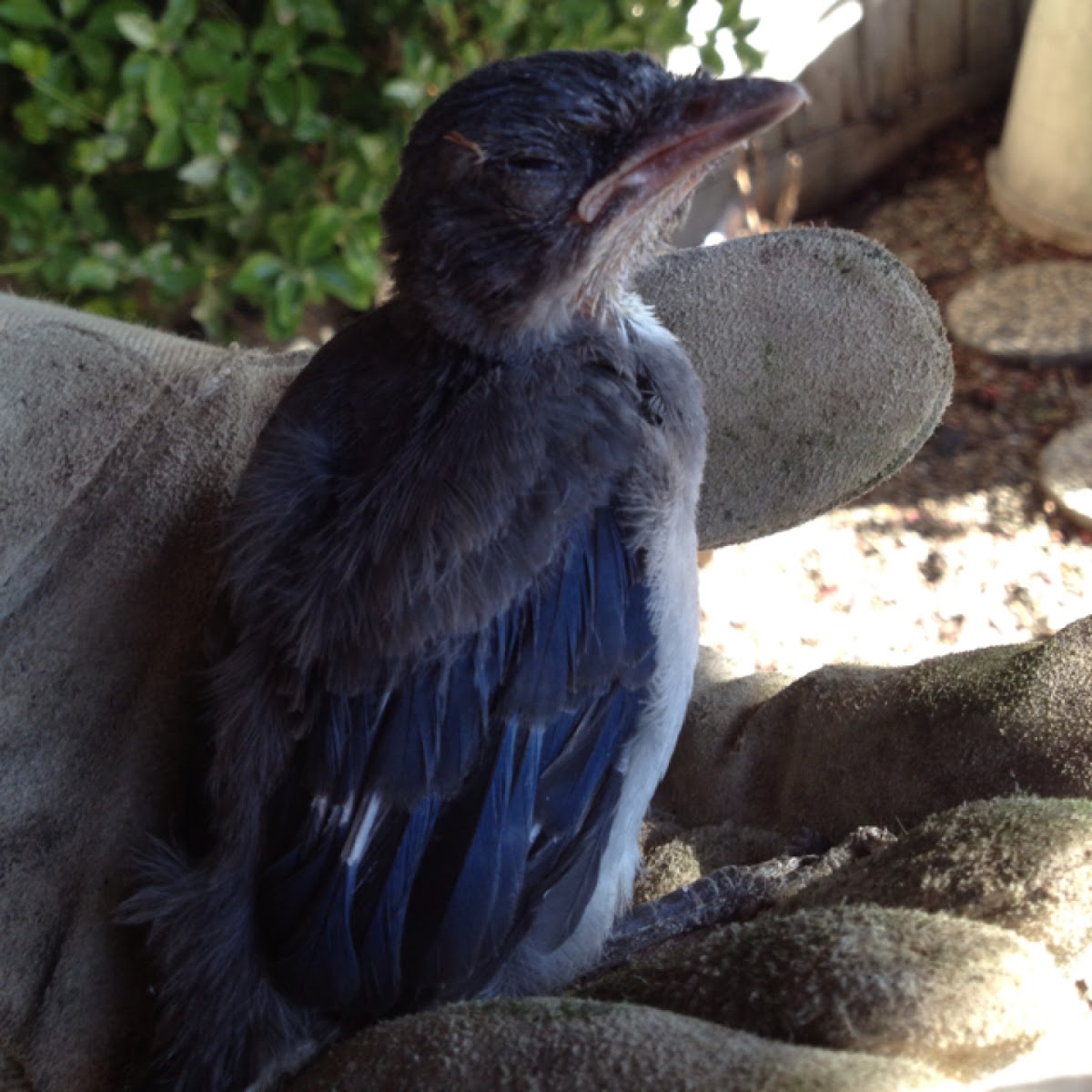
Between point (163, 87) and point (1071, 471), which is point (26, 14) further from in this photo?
point (1071, 471)

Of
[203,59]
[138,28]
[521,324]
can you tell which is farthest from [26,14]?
[521,324]

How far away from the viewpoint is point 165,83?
248cm

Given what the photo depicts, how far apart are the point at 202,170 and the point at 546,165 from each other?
152 centimetres

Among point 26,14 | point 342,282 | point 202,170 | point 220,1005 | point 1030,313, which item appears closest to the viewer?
point 220,1005

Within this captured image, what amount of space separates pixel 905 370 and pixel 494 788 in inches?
37.1

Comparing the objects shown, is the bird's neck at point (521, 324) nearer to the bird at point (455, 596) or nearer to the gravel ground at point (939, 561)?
the bird at point (455, 596)

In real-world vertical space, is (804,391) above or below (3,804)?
above

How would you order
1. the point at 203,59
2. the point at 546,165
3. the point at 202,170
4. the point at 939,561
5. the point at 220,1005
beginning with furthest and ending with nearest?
the point at 939,561, the point at 202,170, the point at 203,59, the point at 220,1005, the point at 546,165

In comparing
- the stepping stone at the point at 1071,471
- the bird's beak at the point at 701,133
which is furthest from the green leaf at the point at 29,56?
the stepping stone at the point at 1071,471

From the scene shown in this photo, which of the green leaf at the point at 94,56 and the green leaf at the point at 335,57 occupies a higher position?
the green leaf at the point at 94,56

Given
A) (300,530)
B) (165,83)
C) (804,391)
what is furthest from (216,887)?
(165,83)

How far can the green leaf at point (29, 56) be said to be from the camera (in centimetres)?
242

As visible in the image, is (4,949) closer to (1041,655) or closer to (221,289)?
(1041,655)

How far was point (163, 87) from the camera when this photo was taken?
248cm
